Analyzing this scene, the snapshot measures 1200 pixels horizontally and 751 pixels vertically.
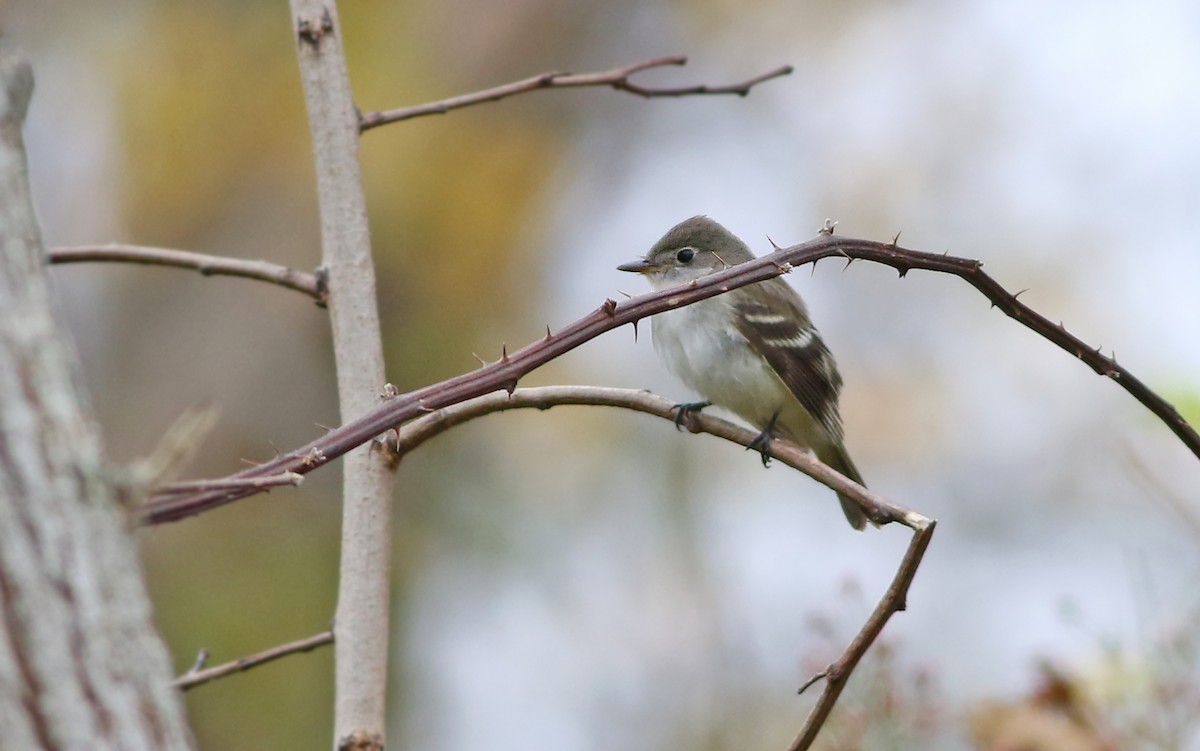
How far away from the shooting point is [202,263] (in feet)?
8.94

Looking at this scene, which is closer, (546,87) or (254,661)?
(254,661)

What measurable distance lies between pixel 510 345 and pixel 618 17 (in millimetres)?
3573

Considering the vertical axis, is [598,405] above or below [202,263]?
below

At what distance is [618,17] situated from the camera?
1260 cm

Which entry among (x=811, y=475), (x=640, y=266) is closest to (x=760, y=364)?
(x=640, y=266)

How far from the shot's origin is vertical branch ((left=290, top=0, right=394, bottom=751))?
2.44 meters

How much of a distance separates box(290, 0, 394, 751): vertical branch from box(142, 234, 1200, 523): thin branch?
0.49 meters

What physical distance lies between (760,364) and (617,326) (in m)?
2.82

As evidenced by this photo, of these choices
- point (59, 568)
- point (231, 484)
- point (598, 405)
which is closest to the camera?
Result: point (59, 568)

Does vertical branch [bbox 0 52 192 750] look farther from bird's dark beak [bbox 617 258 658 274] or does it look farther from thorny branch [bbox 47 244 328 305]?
bird's dark beak [bbox 617 258 658 274]

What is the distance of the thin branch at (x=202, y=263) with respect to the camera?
271cm

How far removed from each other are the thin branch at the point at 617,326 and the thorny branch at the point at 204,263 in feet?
2.32

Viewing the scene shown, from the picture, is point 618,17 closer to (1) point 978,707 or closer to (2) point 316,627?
(2) point 316,627

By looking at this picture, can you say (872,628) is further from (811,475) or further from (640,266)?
(640,266)
